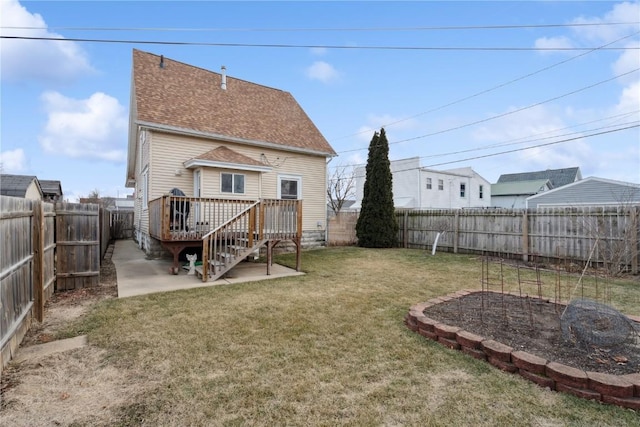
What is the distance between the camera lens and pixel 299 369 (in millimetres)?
2951

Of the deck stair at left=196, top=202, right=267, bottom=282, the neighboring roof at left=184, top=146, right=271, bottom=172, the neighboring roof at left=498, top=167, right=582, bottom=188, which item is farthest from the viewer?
the neighboring roof at left=498, top=167, right=582, bottom=188

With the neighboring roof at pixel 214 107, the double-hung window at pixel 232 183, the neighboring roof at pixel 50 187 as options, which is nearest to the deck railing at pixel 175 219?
the double-hung window at pixel 232 183

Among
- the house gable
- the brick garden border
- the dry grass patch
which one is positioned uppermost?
the house gable

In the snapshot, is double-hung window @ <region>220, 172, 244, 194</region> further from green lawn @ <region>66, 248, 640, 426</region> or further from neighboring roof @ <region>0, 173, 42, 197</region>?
neighboring roof @ <region>0, 173, 42, 197</region>

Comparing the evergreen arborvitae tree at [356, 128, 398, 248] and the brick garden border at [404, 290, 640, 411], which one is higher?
the evergreen arborvitae tree at [356, 128, 398, 248]

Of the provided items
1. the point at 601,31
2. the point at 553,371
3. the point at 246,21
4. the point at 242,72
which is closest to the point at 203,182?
the point at 246,21

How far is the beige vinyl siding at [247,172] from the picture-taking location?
9.42 m

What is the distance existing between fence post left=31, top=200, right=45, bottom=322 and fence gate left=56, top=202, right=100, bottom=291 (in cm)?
184

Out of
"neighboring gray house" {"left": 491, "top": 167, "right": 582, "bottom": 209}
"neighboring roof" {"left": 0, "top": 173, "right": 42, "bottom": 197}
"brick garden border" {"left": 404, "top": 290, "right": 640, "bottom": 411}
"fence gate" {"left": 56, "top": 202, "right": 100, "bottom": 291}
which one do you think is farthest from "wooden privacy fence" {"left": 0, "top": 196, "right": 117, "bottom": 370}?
"neighboring gray house" {"left": 491, "top": 167, "right": 582, "bottom": 209}

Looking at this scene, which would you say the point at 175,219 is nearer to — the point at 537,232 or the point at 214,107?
the point at 214,107

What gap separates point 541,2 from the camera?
8.51 metres

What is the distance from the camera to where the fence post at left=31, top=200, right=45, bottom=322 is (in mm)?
4113

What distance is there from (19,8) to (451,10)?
401 inches

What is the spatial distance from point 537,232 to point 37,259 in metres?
11.7
